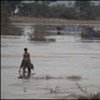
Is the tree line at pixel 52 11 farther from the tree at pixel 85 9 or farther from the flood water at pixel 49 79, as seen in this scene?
the flood water at pixel 49 79

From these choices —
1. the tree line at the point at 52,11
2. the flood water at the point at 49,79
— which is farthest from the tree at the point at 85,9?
the flood water at the point at 49,79

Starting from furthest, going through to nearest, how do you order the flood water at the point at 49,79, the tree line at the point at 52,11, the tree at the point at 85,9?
the tree at the point at 85,9, the tree line at the point at 52,11, the flood water at the point at 49,79

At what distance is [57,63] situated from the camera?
26828mm

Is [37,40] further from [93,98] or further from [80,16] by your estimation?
[80,16]

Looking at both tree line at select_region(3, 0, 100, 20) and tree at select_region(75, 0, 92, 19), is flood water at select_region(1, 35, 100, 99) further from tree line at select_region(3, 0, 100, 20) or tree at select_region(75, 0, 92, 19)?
tree at select_region(75, 0, 92, 19)

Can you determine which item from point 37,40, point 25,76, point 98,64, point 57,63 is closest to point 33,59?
point 57,63

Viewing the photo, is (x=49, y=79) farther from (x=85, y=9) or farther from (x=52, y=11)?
(x=85, y=9)

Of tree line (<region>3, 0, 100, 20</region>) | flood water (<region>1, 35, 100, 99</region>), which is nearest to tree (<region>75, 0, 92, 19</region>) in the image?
tree line (<region>3, 0, 100, 20</region>)

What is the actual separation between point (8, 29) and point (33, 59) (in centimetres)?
3121

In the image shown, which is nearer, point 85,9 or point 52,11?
point 52,11

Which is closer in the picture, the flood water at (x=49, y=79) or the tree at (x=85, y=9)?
the flood water at (x=49, y=79)

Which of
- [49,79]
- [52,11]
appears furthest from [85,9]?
[49,79]

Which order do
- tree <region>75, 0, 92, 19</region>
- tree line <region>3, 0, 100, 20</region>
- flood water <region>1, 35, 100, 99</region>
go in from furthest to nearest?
tree <region>75, 0, 92, 19</region> < tree line <region>3, 0, 100, 20</region> < flood water <region>1, 35, 100, 99</region>

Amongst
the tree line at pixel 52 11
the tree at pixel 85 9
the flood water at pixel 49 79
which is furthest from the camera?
the tree at pixel 85 9
